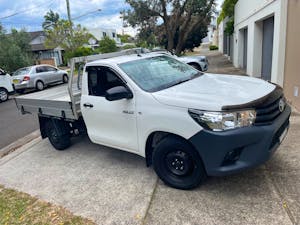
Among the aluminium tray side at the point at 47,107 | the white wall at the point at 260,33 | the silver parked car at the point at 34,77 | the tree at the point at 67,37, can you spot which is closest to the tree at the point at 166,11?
the white wall at the point at 260,33

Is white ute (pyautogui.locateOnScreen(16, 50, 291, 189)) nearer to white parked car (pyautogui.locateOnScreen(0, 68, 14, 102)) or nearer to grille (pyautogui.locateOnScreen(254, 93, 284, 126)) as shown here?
grille (pyautogui.locateOnScreen(254, 93, 284, 126))

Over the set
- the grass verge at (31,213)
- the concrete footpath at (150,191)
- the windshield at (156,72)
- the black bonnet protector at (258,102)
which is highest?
the windshield at (156,72)

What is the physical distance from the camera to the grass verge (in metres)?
3.22

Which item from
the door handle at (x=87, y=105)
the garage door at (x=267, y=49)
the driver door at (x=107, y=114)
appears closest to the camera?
the driver door at (x=107, y=114)

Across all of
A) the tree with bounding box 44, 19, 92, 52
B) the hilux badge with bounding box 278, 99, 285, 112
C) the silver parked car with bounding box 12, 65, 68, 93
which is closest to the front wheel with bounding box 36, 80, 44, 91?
the silver parked car with bounding box 12, 65, 68, 93

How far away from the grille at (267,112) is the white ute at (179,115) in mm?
11

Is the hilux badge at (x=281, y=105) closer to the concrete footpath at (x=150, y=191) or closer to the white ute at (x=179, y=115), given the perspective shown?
the white ute at (x=179, y=115)

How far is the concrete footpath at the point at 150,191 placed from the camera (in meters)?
3.02

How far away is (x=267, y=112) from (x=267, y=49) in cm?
838

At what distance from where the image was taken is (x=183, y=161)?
3.37 meters

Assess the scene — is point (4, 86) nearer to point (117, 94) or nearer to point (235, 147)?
point (117, 94)

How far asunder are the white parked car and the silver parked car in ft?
2.38

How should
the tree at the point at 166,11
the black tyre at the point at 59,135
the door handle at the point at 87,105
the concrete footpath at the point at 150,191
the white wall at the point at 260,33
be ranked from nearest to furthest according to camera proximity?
1. the concrete footpath at the point at 150,191
2. the door handle at the point at 87,105
3. the black tyre at the point at 59,135
4. the white wall at the point at 260,33
5. the tree at the point at 166,11

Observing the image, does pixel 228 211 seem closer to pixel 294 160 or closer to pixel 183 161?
pixel 183 161
